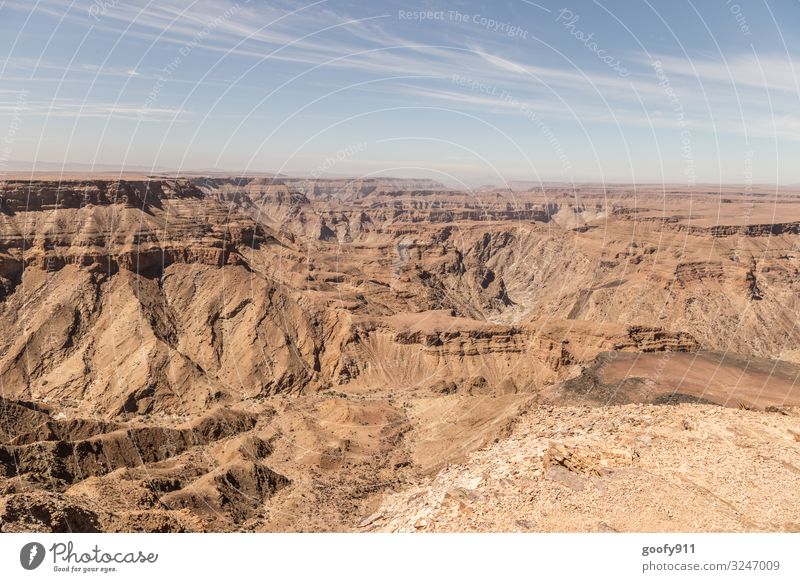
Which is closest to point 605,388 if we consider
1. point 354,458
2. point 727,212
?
point 354,458

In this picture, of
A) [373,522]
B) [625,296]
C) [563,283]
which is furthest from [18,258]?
[563,283]

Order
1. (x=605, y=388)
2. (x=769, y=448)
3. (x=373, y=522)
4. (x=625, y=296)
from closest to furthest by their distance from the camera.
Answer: (x=769, y=448)
(x=373, y=522)
(x=605, y=388)
(x=625, y=296)

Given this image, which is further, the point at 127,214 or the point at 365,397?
the point at 127,214

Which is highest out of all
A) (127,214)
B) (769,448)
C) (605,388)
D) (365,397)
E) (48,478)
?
(127,214)

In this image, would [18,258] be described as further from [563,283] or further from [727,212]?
[727,212]

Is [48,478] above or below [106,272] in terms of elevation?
below

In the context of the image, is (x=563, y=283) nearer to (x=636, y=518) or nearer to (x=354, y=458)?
(x=354, y=458)

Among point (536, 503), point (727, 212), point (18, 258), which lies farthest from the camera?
point (727, 212)
